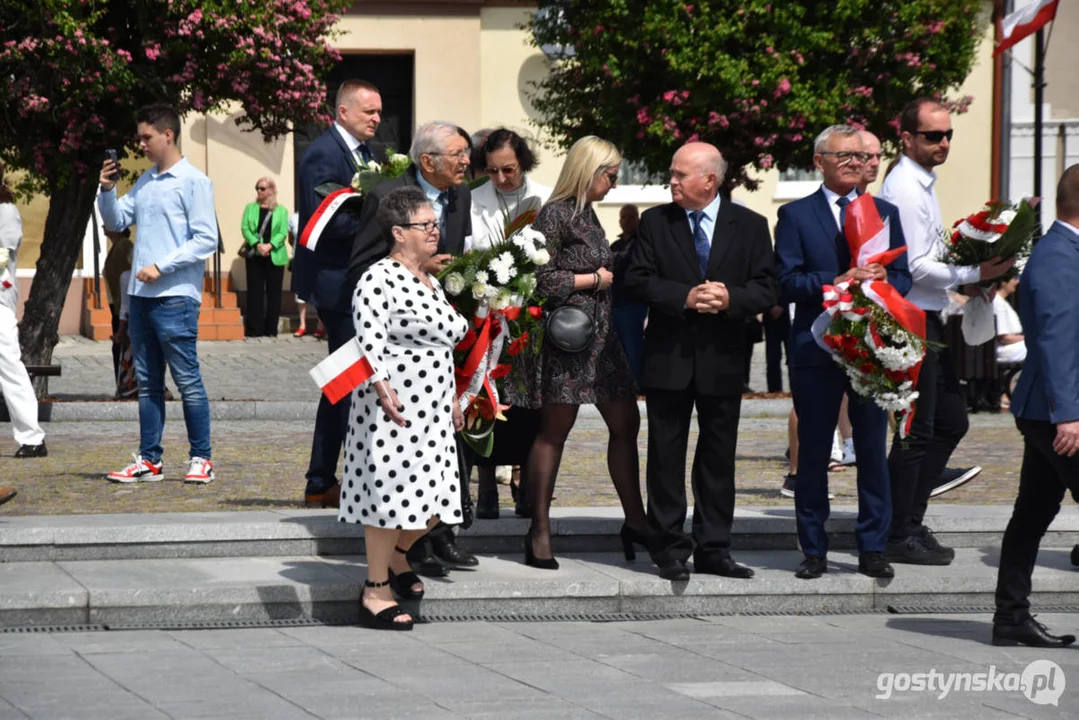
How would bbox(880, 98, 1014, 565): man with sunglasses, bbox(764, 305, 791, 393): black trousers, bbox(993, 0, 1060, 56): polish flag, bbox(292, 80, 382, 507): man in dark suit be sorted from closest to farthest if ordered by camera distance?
bbox(880, 98, 1014, 565): man with sunglasses
bbox(292, 80, 382, 507): man in dark suit
bbox(764, 305, 791, 393): black trousers
bbox(993, 0, 1060, 56): polish flag

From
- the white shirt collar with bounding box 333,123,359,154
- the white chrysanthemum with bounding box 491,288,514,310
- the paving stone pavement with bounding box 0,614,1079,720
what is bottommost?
the paving stone pavement with bounding box 0,614,1079,720

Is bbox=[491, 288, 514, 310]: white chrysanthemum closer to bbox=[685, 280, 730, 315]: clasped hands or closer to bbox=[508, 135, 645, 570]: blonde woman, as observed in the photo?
bbox=[508, 135, 645, 570]: blonde woman

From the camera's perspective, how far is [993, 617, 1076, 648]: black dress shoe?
7012 mm

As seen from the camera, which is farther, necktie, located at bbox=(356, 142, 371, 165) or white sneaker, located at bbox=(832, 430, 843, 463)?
white sneaker, located at bbox=(832, 430, 843, 463)

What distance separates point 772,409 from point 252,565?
29.4 feet

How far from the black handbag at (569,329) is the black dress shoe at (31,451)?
4.97m

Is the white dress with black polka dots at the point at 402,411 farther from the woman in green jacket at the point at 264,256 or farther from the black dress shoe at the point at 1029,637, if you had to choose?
the woman in green jacket at the point at 264,256

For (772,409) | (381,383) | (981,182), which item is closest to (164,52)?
(772,409)

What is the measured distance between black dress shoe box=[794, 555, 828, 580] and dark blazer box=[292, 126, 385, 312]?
8.21ft

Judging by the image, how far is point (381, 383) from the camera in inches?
277

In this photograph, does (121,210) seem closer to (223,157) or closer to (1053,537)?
(1053,537)

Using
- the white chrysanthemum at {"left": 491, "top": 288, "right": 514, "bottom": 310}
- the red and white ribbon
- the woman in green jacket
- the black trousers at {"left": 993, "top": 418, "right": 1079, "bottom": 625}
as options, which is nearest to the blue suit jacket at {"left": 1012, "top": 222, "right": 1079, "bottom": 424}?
the black trousers at {"left": 993, "top": 418, "right": 1079, "bottom": 625}

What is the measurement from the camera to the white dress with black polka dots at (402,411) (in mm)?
7102

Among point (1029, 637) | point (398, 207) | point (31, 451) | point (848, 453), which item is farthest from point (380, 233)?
point (848, 453)
